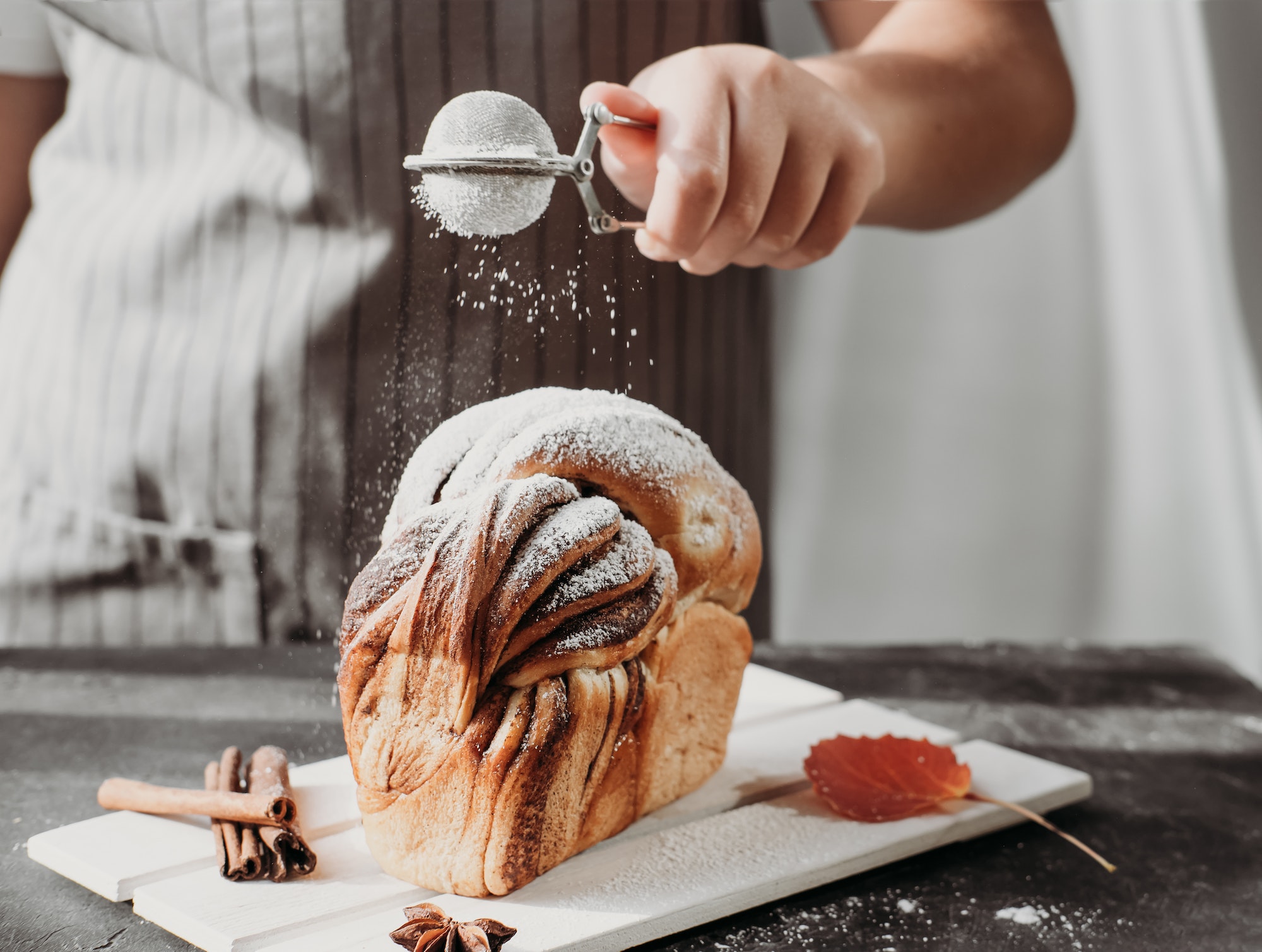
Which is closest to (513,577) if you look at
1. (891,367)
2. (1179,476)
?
(891,367)

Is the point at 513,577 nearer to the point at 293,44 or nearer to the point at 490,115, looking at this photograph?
the point at 490,115

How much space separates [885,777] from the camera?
99 centimetres

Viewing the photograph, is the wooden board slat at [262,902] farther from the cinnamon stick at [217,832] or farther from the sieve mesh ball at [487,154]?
the sieve mesh ball at [487,154]

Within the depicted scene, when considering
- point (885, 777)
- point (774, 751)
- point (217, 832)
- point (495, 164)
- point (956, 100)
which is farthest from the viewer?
point (956, 100)

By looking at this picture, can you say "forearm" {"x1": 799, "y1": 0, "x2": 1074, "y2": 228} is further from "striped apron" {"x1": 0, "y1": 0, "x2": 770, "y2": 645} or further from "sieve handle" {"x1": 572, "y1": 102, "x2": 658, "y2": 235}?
"sieve handle" {"x1": 572, "y1": 102, "x2": 658, "y2": 235}

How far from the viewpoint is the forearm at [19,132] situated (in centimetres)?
153

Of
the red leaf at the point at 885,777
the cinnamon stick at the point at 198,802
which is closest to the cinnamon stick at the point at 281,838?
the cinnamon stick at the point at 198,802

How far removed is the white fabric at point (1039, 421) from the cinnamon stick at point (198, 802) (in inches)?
49.5

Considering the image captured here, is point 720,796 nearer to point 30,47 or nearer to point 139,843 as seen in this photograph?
point 139,843

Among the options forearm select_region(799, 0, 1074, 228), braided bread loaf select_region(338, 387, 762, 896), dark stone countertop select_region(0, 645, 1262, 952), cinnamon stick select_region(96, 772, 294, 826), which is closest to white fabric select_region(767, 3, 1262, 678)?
forearm select_region(799, 0, 1074, 228)

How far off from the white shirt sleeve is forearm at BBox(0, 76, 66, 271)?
0.6 inches

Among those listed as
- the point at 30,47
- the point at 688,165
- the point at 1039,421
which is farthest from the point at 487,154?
the point at 1039,421

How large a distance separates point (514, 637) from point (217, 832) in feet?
0.91

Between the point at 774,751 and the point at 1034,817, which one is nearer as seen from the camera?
the point at 1034,817
